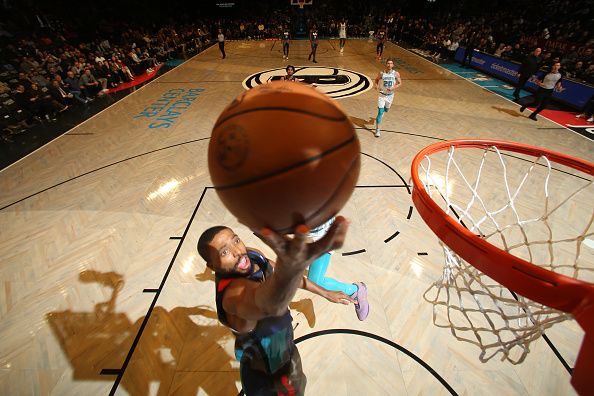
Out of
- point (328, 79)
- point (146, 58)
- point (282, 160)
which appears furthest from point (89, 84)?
point (282, 160)

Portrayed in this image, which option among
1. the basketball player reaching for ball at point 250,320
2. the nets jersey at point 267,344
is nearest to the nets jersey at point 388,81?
the basketball player reaching for ball at point 250,320

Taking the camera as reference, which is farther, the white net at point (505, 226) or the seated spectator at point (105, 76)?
the seated spectator at point (105, 76)

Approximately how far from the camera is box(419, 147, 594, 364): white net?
8.59 ft

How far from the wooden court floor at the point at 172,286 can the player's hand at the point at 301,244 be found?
80.4 inches

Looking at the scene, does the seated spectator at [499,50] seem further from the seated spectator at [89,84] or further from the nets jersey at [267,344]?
the seated spectator at [89,84]

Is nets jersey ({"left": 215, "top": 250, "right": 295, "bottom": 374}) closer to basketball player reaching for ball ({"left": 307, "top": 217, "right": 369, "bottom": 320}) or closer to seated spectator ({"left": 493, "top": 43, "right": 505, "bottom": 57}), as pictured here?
basketball player reaching for ball ({"left": 307, "top": 217, "right": 369, "bottom": 320})

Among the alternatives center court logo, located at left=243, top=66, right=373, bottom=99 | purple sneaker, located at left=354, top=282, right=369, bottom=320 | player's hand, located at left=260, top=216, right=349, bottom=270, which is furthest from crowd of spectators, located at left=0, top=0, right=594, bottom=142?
player's hand, located at left=260, top=216, right=349, bottom=270

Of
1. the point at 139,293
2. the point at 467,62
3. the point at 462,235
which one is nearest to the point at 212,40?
the point at 467,62

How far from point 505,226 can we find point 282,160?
3.92 m

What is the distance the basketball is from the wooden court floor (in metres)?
2.12

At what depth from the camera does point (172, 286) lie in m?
3.28

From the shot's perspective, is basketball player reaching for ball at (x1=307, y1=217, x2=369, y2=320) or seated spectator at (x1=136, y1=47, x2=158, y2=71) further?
seated spectator at (x1=136, y1=47, x2=158, y2=71)

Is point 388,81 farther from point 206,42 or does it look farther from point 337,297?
point 206,42

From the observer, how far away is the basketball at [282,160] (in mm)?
951
